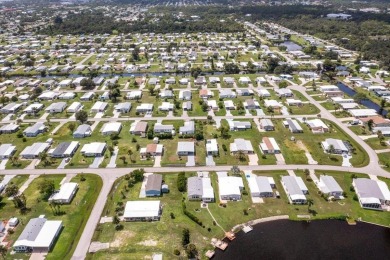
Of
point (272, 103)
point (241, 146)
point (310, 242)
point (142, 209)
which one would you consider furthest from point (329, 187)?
point (272, 103)

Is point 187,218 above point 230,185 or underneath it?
underneath

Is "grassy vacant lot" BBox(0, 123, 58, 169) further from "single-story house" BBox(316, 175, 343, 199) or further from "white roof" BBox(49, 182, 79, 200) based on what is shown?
"single-story house" BBox(316, 175, 343, 199)

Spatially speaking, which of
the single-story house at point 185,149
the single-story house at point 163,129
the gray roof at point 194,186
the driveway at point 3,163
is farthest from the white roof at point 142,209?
the driveway at point 3,163

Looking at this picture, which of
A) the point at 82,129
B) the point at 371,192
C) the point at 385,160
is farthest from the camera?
the point at 82,129

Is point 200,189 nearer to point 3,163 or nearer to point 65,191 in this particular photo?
point 65,191

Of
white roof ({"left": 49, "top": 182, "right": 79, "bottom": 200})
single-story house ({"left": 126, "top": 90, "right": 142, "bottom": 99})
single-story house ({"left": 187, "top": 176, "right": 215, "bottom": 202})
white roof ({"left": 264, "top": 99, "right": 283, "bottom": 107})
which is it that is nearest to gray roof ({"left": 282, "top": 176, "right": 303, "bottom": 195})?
single-story house ({"left": 187, "top": 176, "right": 215, "bottom": 202})

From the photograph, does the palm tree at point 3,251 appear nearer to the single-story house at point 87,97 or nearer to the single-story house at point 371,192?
the single-story house at point 371,192
